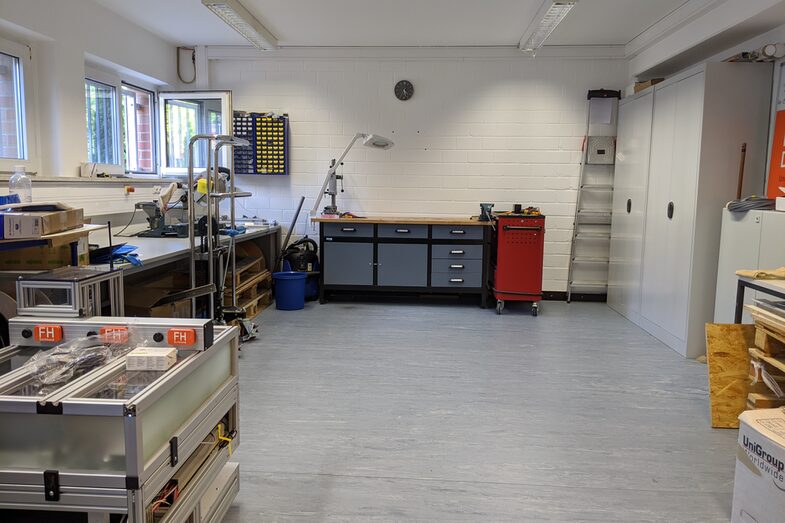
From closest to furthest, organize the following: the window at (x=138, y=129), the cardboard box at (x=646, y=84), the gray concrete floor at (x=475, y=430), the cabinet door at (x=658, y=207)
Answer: the gray concrete floor at (x=475, y=430), the cabinet door at (x=658, y=207), the cardboard box at (x=646, y=84), the window at (x=138, y=129)

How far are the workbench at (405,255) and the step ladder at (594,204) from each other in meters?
1.24

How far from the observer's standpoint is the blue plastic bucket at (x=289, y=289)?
224 inches

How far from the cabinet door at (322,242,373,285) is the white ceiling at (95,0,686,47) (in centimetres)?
227

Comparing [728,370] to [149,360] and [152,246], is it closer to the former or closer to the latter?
[149,360]

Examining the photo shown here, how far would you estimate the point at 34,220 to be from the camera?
2059 millimetres

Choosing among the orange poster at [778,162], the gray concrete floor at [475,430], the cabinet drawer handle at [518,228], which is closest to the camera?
the gray concrete floor at [475,430]

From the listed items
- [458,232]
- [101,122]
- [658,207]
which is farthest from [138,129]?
[658,207]

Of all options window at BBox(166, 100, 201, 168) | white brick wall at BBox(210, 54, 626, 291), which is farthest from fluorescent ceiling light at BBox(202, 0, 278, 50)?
window at BBox(166, 100, 201, 168)

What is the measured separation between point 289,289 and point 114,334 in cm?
394

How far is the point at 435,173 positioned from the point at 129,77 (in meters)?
3.48

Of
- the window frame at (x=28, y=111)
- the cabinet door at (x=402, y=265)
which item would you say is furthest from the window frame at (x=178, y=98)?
the cabinet door at (x=402, y=265)

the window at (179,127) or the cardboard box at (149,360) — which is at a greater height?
the window at (179,127)

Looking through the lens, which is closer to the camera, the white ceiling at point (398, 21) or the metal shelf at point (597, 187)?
the white ceiling at point (398, 21)

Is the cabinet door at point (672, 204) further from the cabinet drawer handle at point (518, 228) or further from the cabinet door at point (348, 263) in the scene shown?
the cabinet door at point (348, 263)
